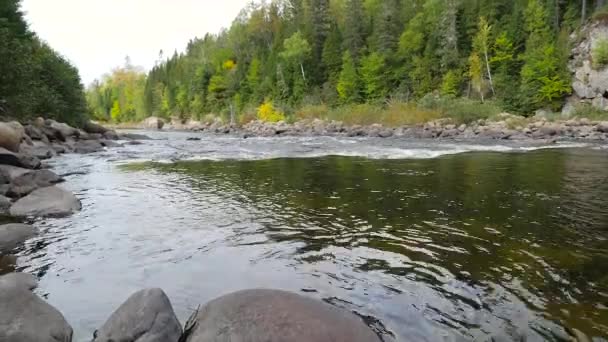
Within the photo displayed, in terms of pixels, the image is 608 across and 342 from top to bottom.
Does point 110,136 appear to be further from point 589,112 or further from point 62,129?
point 589,112

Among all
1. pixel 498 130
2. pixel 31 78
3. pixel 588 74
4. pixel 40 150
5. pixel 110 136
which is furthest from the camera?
pixel 588 74

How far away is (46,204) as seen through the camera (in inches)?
302

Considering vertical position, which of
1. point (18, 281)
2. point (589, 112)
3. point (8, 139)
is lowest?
point (18, 281)

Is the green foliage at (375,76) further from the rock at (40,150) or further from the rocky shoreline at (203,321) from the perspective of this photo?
the rocky shoreline at (203,321)

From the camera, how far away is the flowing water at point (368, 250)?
3.89 metres

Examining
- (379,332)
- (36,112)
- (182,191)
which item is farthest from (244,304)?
(36,112)

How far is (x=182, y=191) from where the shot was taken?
400 inches

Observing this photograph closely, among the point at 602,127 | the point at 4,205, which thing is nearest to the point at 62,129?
the point at 4,205

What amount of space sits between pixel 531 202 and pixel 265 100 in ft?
190

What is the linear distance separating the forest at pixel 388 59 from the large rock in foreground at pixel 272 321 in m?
34.4

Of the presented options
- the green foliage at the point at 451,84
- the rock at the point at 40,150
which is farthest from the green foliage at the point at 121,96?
the rock at the point at 40,150

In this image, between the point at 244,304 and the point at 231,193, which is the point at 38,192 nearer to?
the point at 231,193

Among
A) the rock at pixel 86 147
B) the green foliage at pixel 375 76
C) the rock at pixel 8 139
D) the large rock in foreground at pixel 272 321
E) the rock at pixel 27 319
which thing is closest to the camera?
the large rock in foreground at pixel 272 321

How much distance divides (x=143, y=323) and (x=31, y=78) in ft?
82.1
